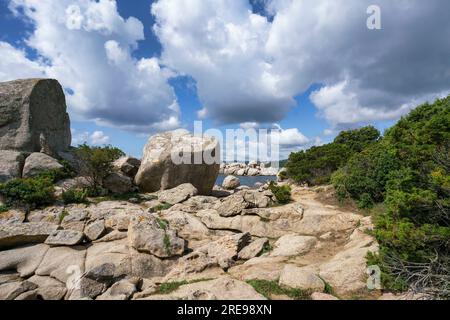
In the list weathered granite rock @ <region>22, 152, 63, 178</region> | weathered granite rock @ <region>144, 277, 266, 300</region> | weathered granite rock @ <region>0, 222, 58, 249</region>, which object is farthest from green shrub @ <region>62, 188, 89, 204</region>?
weathered granite rock @ <region>144, 277, 266, 300</region>

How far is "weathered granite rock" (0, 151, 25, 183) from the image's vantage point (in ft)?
62.1

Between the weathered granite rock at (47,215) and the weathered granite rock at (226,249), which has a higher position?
the weathered granite rock at (47,215)

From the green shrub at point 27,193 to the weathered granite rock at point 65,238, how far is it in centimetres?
545

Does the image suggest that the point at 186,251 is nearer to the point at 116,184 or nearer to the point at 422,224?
Answer: the point at 422,224

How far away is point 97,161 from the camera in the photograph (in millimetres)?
19812

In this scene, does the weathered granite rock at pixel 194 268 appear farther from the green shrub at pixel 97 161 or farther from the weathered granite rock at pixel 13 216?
the green shrub at pixel 97 161

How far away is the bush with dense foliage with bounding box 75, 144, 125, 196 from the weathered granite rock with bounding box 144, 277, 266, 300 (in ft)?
48.1

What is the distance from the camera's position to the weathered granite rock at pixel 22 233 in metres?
12.3

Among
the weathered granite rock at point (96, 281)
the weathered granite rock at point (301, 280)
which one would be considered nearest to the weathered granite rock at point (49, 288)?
the weathered granite rock at point (96, 281)

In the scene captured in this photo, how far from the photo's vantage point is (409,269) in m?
7.39

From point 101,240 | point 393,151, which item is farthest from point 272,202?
point 101,240

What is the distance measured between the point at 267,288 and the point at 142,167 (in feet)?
54.8

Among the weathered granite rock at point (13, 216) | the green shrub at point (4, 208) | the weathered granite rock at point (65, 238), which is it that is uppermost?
the green shrub at point (4, 208)
